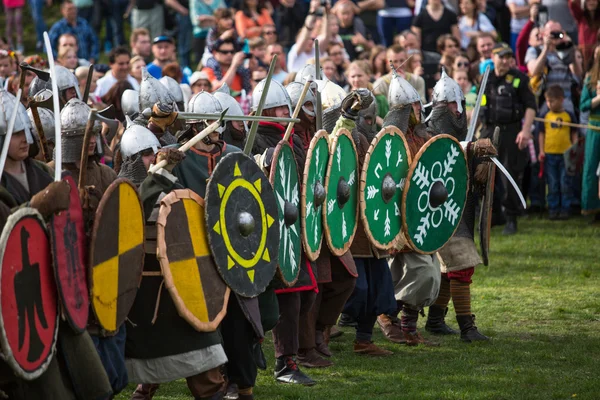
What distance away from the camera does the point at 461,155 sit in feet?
25.7

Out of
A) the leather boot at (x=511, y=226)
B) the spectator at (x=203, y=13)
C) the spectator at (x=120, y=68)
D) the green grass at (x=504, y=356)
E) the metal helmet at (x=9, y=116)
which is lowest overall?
the green grass at (x=504, y=356)

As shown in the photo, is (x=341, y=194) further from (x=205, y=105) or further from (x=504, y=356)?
(x=504, y=356)

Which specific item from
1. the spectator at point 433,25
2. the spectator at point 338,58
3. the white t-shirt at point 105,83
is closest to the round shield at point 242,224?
the white t-shirt at point 105,83

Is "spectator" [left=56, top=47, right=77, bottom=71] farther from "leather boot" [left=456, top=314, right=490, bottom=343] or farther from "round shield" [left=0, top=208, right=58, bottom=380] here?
"round shield" [left=0, top=208, right=58, bottom=380]

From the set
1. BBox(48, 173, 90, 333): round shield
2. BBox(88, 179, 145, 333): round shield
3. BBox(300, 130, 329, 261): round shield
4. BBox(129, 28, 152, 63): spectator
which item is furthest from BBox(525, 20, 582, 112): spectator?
BBox(48, 173, 90, 333): round shield

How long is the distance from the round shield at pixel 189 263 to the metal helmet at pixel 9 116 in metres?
0.74

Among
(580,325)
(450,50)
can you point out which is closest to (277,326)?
(580,325)

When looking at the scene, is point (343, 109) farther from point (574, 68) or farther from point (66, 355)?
point (574, 68)

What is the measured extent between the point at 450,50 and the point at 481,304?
15.4ft

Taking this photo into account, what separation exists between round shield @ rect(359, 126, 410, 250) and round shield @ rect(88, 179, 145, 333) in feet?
7.37

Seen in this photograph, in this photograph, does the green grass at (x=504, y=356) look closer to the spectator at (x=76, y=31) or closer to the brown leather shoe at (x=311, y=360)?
the brown leather shoe at (x=311, y=360)

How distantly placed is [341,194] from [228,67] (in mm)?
5315

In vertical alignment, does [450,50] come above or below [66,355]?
above

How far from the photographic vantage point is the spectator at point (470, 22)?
15078 millimetres
